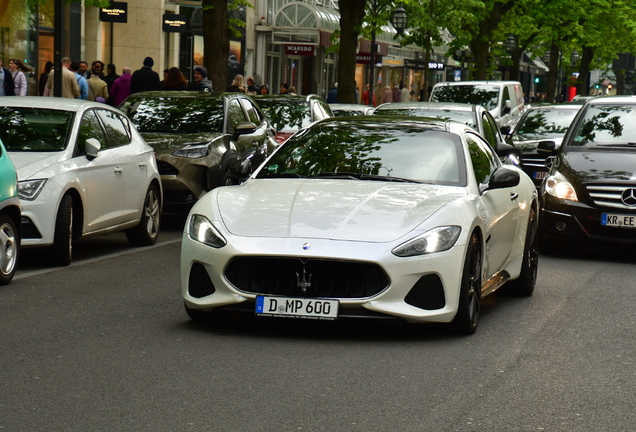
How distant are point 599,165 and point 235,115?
521 centimetres

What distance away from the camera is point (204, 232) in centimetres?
735

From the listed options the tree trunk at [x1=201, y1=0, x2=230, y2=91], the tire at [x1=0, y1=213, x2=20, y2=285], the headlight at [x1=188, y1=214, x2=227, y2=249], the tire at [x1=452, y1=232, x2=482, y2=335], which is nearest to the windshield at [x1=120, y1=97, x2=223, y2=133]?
the tire at [x1=0, y1=213, x2=20, y2=285]

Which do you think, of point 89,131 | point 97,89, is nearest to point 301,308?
point 89,131

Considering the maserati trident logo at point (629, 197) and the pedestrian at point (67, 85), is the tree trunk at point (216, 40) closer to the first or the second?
the pedestrian at point (67, 85)

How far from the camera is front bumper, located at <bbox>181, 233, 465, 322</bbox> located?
22.9 feet

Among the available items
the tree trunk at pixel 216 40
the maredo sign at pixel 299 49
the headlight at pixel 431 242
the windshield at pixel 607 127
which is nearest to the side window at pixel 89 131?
the headlight at pixel 431 242

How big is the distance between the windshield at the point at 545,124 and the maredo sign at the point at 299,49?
2907cm

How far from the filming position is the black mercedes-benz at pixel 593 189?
1226cm

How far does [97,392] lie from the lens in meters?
5.75

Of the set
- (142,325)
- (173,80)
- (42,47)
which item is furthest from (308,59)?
(142,325)

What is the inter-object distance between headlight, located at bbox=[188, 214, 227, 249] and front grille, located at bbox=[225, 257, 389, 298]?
7.1 inches

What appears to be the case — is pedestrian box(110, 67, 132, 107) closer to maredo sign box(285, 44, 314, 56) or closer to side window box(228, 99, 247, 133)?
side window box(228, 99, 247, 133)

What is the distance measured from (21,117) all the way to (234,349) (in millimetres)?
5284

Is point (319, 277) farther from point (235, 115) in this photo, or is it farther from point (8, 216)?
point (235, 115)
